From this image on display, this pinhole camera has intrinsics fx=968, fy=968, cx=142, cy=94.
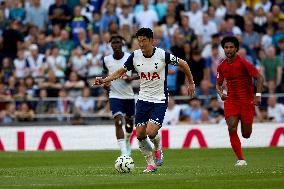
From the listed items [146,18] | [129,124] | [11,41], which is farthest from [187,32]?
[129,124]

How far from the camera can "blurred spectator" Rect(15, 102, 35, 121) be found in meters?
29.1

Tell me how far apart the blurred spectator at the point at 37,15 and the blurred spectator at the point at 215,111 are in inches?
263

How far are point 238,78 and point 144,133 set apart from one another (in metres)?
2.98

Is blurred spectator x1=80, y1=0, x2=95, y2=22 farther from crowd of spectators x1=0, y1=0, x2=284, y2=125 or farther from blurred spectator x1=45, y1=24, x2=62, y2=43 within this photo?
blurred spectator x1=45, y1=24, x2=62, y2=43

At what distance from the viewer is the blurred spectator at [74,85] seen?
29.3m

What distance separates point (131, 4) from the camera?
Result: 1265 inches

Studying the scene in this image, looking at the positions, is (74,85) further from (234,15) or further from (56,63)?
(234,15)

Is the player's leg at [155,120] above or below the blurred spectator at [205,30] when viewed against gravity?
below

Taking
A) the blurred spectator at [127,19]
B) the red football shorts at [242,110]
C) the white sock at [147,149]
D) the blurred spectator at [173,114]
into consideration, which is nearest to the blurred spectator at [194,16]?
the blurred spectator at [127,19]

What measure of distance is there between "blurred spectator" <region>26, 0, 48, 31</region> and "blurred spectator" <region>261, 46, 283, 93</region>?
7.61m

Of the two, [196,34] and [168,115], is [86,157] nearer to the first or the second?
[168,115]

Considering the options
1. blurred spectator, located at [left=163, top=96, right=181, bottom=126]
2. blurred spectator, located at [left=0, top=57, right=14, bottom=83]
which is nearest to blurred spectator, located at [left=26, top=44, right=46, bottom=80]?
blurred spectator, located at [left=0, top=57, right=14, bottom=83]

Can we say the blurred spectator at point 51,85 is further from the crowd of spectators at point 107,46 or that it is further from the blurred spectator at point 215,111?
the blurred spectator at point 215,111

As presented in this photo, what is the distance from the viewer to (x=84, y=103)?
1156 inches
